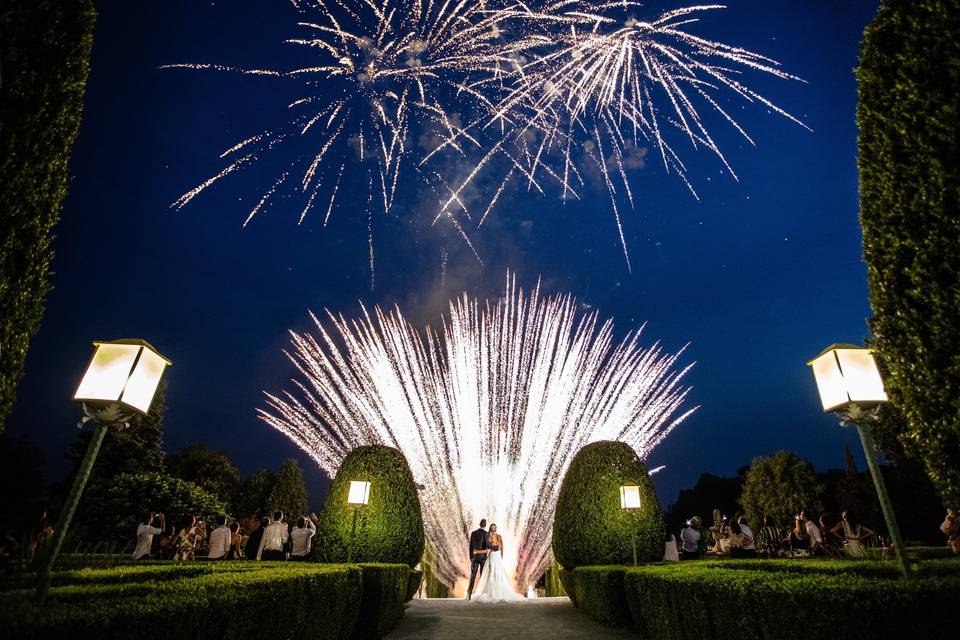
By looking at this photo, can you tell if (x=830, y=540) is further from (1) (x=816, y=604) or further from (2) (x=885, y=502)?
(1) (x=816, y=604)

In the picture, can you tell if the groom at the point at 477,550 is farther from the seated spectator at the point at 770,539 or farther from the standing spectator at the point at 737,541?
the seated spectator at the point at 770,539

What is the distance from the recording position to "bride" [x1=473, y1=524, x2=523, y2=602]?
1182 cm

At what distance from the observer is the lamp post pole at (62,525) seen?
2.85 m

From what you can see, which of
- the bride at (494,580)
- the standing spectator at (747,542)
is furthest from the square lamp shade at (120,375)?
the standing spectator at (747,542)

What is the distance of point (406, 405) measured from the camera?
47.3 ft

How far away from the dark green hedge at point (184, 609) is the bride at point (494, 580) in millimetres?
7117

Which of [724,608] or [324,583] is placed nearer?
[724,608]

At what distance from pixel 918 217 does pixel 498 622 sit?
26.4 ft

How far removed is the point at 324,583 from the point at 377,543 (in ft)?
14.5

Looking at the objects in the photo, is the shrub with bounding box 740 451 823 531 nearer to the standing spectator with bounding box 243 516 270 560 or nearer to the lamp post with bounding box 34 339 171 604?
the standing spectator with bounding box 243 516 270 560

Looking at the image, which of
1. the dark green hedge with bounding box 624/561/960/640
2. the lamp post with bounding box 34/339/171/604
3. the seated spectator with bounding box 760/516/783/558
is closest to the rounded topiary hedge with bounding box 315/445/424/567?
the dark green hedge with bounding box 624/561/960/640

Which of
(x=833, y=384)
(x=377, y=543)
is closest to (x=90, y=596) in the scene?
(x=833, y=384)

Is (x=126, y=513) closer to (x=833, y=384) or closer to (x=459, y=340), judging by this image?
(x=459, y=340)

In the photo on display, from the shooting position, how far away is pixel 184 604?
9.27ft
